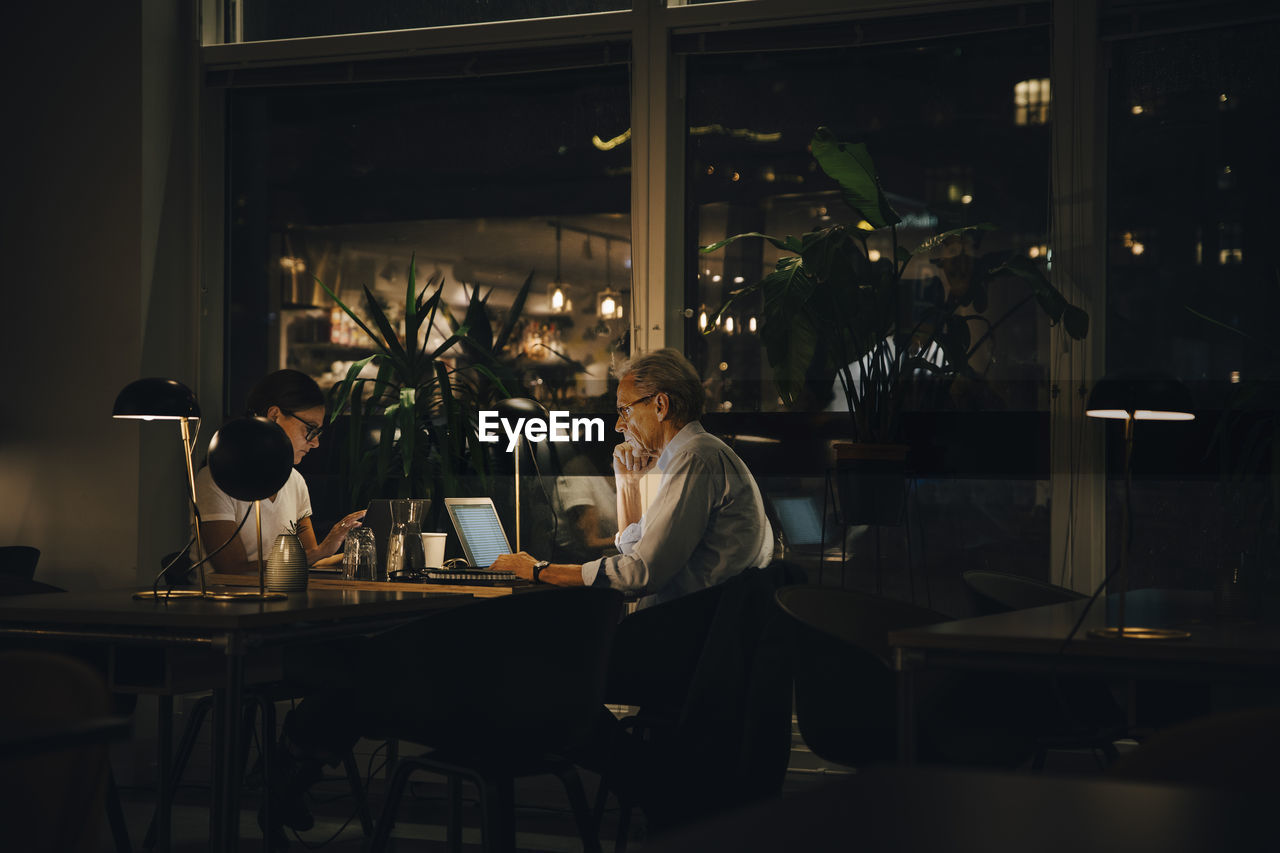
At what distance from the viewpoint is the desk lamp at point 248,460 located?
3295mm

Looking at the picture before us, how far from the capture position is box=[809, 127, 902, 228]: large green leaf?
4832mm

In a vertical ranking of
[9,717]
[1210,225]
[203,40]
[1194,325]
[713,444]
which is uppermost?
[203,40]

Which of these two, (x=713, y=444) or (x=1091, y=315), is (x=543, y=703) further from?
(x=1091, y=315)

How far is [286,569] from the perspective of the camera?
3600 millimetres

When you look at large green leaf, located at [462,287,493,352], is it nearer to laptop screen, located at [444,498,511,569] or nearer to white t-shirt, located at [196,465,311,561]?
white t-shirt, located at [196,465,311,561]

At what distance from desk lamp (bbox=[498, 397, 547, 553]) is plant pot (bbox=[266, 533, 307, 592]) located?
1.47 meters

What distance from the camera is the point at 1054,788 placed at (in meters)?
1.14

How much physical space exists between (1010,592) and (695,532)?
1.04 metres

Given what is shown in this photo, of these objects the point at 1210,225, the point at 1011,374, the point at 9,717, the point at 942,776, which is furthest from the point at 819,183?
the point at 942,776

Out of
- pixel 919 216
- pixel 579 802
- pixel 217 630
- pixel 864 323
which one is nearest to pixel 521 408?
pixel 864 323

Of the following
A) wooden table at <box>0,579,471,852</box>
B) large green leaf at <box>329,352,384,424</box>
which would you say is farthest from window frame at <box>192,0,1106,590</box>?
wooden table at <box>0,579,471,852</box>

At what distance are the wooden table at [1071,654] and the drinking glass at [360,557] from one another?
211cm

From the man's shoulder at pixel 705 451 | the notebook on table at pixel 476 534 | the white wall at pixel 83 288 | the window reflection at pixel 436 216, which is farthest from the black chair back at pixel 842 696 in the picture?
the white wall at pixel 83 288

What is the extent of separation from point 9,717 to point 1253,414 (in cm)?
411
